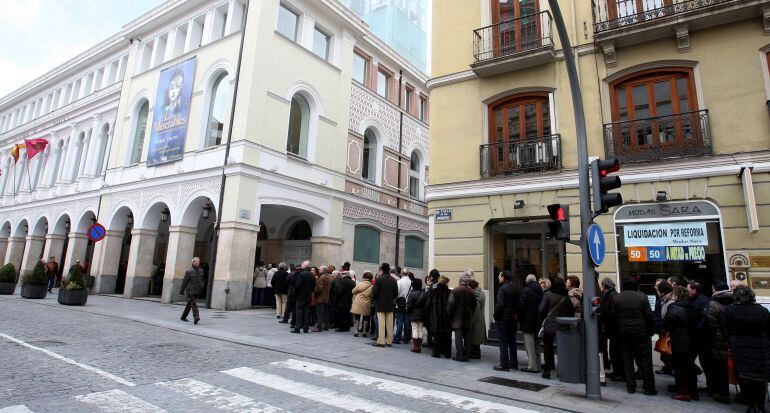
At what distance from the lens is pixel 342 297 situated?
485 inches

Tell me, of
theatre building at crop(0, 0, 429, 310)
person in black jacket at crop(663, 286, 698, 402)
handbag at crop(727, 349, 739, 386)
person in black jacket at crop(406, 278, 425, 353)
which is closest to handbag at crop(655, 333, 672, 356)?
person in black jacket at crop(663, 286, 698, 402)

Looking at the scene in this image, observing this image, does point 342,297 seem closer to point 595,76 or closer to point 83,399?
point 83,399

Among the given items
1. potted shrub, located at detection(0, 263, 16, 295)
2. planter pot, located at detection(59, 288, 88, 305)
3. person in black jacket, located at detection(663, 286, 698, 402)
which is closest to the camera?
person in black jacket, located at detection(663, 286, 698, 402)

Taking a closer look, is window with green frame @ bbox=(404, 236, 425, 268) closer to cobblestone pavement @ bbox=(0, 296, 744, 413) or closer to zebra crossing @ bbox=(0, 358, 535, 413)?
cobblestone pavement @ bbox=(0, 296, 744, 413)

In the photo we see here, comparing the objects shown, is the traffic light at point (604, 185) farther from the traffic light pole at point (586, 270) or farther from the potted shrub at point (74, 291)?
the potted shrub at point (74, 291)

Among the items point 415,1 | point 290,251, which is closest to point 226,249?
point 290,251

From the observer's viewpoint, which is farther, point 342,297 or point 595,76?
point 342,297

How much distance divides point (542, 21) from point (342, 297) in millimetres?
9285

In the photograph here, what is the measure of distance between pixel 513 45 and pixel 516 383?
8969 millimetres

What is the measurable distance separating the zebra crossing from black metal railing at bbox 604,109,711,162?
281 inches

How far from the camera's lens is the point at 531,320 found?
8156 millimetres

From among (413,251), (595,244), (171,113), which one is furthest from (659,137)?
(171,113)

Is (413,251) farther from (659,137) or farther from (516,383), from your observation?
(516,383)

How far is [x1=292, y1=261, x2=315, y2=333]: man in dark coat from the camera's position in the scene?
37.5ft
